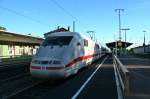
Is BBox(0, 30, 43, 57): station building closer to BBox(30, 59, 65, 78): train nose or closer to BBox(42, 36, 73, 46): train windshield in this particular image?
BBox(42, 36, 73, 46): train windshield

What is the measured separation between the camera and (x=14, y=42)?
7419 centimetres

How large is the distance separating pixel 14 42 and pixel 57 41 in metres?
54.6

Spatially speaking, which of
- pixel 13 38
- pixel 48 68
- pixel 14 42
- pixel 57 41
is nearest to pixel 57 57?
pixel 48 68

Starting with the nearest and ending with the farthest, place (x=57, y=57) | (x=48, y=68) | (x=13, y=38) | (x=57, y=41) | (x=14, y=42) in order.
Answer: (x=48, y=68)
(x=57, y=57)
(x=57, y=41)
(x=13, y=38)
(x=14, y=42)

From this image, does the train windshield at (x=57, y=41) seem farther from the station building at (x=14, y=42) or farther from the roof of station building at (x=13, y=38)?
the roof of station building at (x=13, y=38)

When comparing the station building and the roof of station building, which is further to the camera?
the station building

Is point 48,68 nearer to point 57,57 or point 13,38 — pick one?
point 57,57

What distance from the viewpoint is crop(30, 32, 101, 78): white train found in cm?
1797

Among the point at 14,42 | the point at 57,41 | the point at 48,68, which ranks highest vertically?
the point at 14,42

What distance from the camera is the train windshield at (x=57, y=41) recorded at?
2058cm

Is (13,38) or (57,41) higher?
(13,38)

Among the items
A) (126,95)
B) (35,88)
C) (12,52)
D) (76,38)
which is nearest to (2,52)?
(12,52)

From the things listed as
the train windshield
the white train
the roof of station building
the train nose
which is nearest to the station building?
the roof of station building

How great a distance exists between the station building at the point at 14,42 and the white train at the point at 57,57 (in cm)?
3536
